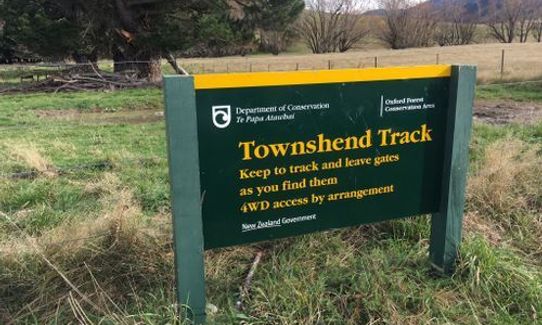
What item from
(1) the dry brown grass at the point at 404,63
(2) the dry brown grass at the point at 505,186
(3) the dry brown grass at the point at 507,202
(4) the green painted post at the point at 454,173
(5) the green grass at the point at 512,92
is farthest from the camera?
(1) the dry brown grass at the point at 404,63

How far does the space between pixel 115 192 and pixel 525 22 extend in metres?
122

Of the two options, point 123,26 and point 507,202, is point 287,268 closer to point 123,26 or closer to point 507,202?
point 507,202

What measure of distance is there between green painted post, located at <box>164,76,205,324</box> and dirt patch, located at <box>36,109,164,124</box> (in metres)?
10.2

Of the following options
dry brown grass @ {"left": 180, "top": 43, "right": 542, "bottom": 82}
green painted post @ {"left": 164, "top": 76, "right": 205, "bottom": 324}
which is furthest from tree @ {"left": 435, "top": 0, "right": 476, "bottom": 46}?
green painted post @ {"left": 164, "top": 76, "right": 205, "bottom": 324}

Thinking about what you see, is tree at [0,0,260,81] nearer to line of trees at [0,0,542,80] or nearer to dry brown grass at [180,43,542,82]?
line of trees at [0,0,542,80]

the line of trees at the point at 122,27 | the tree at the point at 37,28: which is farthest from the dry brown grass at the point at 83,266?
the tree at the point at 37,28

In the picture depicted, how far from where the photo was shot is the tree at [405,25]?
280 ft

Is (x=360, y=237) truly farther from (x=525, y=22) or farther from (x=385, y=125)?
(x=525, y=22)

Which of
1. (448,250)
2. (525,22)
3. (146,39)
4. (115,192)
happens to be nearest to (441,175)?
(448,250)

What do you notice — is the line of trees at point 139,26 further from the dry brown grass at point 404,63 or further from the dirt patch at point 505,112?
the dirt patch at point 505,112

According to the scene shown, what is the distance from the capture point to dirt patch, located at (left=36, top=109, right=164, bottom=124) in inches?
525

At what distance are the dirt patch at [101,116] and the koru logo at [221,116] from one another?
1021 cm

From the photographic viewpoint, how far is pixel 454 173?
361 centimetres

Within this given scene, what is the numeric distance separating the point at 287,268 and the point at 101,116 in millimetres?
12247
